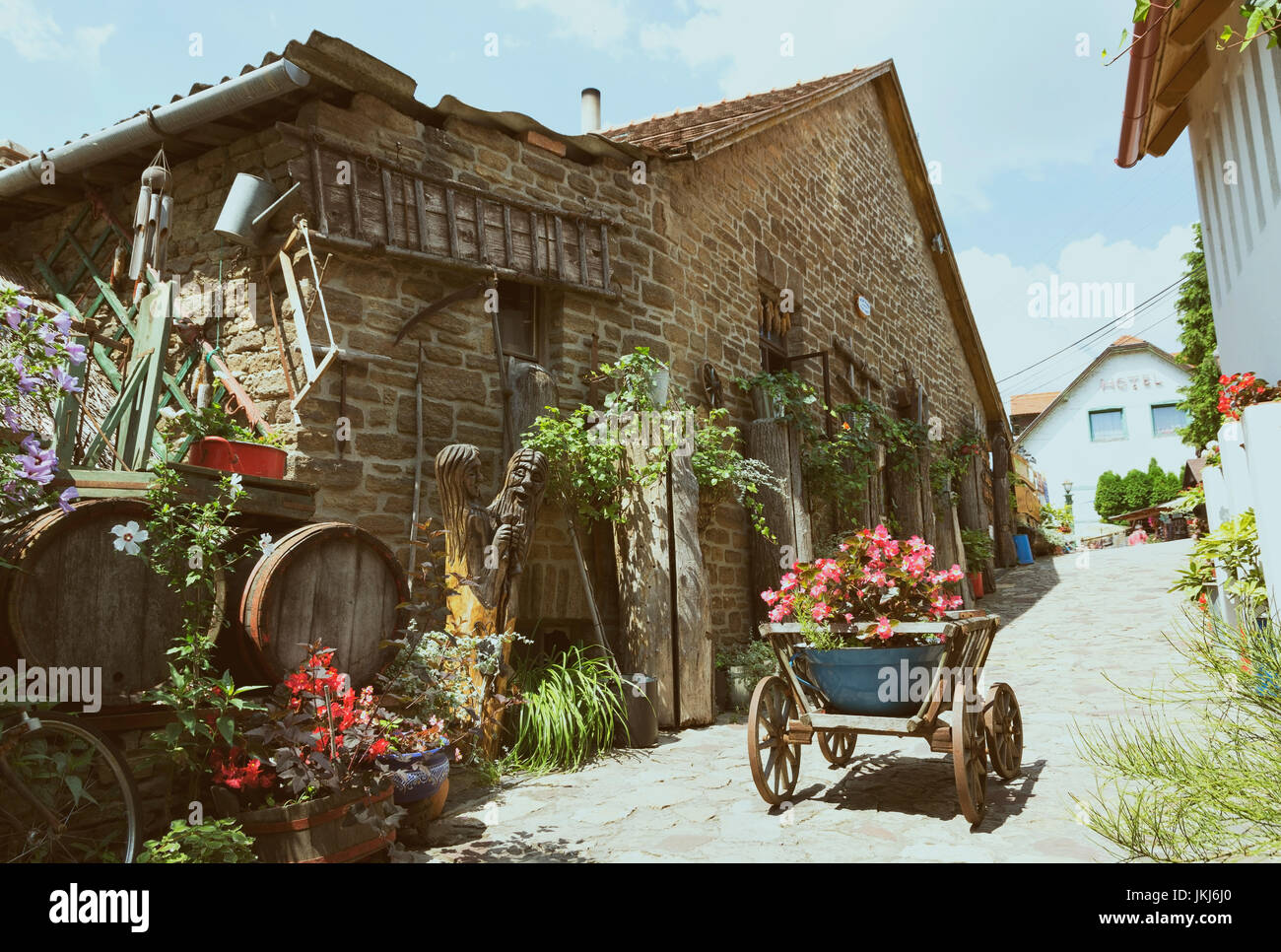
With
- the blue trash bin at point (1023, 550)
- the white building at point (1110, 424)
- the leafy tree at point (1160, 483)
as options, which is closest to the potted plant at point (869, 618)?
the blue trash bin at point (1023, 550)

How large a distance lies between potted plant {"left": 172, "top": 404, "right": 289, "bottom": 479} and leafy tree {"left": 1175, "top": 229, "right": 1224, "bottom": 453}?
10.4 metres

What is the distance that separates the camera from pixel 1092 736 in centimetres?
471

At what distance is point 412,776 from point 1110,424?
31016 millimetres

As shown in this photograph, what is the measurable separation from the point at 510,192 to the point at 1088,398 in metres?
28.7

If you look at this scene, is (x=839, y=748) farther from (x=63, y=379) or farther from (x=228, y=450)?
(x=63, y=379)

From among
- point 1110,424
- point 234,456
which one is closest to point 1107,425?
point 1110,424

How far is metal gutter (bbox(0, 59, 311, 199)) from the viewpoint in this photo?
16.0 feet

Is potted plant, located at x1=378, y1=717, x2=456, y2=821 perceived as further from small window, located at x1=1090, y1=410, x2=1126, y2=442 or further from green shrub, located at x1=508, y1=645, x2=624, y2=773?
small window, located at x1=1090, y1=410, x2=1126, y2=442

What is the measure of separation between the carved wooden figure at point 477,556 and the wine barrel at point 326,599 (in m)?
0.77

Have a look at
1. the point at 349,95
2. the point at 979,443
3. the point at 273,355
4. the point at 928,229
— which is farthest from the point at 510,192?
the point at 979,443

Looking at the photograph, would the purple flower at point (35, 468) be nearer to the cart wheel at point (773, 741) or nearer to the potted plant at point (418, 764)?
the potted plant at point (418, 764)

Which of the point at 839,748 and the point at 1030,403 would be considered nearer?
the point at 839,748

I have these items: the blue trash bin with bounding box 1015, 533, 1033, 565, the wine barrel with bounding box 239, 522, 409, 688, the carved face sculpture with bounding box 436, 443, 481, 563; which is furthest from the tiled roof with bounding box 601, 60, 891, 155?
the blue trash bin with bounding box 1015, 533, 1033, 565

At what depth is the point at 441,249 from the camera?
18.4 ft
